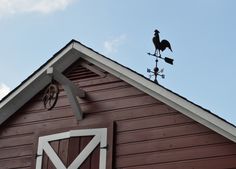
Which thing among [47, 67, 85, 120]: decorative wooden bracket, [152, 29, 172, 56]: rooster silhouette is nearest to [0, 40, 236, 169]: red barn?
[47, 67, 85, 120]: decorative wooden bracket

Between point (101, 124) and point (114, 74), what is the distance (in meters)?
0.94

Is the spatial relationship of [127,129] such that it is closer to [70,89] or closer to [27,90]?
[70,89]

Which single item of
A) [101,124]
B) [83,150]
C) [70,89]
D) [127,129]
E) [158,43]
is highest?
[158,43]

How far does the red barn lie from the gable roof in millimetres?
15

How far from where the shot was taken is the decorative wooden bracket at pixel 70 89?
30.8 feet

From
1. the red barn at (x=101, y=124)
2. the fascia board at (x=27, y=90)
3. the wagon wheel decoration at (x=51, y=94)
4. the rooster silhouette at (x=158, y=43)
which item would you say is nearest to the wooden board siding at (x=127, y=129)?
the red barn at (x=101, y=124)

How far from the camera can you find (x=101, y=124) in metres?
9.41

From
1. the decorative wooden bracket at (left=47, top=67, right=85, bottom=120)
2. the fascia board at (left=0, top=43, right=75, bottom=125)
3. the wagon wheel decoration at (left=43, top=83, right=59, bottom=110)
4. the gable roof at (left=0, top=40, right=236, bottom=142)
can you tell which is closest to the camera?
the gable roof at (left=0, top=40, right=236, bottom=142)

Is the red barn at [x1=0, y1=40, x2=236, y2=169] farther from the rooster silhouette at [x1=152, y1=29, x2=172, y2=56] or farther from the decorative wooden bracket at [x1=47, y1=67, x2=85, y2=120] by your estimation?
the rooster silhouette at [x1=152, y1=29, x2=172, y2=56]

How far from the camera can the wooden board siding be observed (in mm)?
8492

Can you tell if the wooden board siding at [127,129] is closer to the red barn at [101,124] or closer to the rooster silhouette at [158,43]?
the red barn at [101,124]

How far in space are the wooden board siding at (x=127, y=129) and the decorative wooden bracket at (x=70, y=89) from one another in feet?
0.58

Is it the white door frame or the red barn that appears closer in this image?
the red barn

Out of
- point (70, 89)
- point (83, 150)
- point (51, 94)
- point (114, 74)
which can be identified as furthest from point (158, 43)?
point (83, 150)
